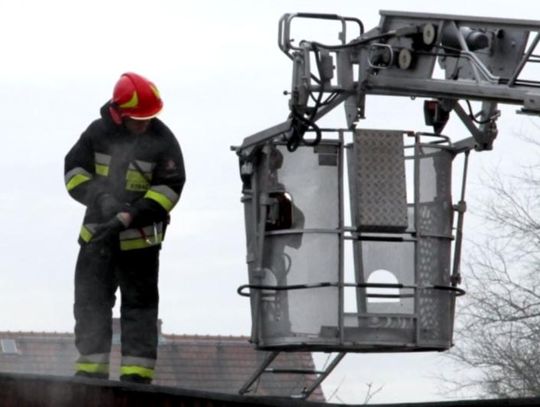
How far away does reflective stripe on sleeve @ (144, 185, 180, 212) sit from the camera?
A: 9.48 meters

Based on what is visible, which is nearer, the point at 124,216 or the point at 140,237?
the point at 124,216

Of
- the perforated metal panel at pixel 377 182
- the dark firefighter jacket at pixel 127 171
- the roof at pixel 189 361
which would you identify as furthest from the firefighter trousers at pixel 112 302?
the roof at pixel 189 361

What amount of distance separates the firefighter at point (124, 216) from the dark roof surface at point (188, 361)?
1784 mm

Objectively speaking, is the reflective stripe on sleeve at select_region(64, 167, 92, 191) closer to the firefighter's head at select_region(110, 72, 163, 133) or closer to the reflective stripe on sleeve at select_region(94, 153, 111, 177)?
the reflective stripe on sleeve at select_region(94, 153, 111, 177)

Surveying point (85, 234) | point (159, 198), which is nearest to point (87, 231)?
point (85, 234)

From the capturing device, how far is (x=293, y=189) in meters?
10.1

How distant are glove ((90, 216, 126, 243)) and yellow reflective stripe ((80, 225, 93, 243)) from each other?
9 centimetres

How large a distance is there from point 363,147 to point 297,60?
659mm

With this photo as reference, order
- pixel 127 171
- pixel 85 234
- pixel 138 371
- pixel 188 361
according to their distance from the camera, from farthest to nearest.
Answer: pixel 188 361 → pixel 85 234 → pixel 127 171 → pixel 138 371

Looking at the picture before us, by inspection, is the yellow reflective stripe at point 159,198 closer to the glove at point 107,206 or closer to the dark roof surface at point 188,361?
the glove at point 107,206

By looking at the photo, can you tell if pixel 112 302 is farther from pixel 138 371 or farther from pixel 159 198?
pixel 159 198

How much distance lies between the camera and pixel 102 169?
31.6ft

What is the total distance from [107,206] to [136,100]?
0.63 meters

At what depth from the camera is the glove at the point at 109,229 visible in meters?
9.46
